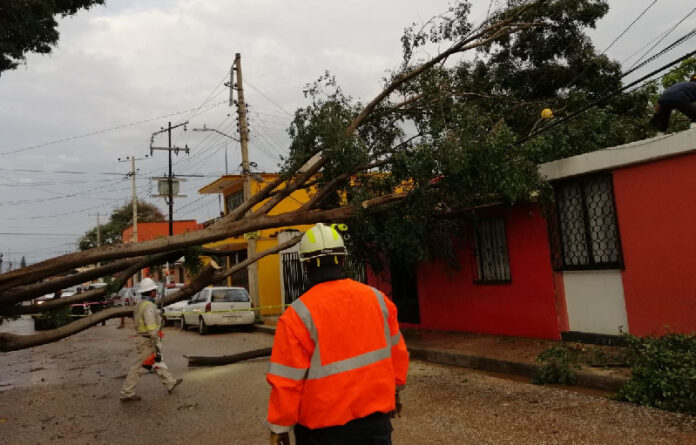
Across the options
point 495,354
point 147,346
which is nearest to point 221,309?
point 147,346

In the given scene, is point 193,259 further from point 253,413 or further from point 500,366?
point 500,366

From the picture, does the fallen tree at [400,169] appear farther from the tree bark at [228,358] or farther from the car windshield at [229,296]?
the car windshield at [229,296]

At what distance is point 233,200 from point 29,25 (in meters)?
20.4

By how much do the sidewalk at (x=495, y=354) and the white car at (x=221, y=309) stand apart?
714 centimetres

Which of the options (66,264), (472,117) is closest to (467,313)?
(472,117)

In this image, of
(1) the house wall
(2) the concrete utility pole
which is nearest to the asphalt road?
(2) the concrete utility pole

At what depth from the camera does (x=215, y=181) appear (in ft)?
87.6

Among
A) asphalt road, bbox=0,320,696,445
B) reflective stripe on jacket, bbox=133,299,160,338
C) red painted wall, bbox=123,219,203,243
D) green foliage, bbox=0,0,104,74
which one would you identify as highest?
red painted wall, bbox=123,219,203,243

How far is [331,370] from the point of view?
7.98 feet

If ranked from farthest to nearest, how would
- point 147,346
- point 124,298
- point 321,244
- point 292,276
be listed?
point 124,298, point 292,276, point 147,346, point 321,244

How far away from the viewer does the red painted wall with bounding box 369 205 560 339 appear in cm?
912

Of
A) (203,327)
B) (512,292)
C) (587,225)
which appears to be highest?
(587,225)

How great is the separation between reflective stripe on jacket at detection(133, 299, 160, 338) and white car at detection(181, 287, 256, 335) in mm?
7914

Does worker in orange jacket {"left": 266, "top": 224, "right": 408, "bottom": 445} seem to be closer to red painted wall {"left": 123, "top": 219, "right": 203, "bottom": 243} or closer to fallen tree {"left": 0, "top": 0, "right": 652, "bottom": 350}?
fallen tree {"left": 0, "top": 0, "right": 652, "bottom": 350}
